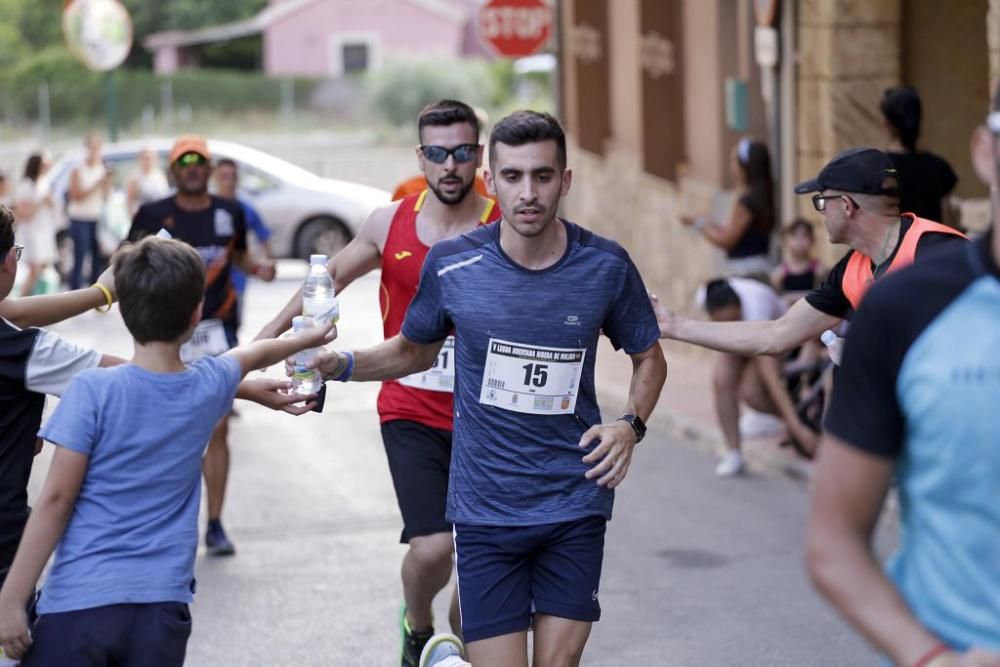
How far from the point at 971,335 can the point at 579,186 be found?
18.0 metres

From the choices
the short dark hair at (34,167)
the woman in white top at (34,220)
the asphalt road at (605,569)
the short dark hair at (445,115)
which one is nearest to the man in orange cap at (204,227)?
the asphalt road at (605,569)

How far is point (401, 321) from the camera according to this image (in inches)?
243

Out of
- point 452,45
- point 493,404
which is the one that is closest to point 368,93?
point 452,45

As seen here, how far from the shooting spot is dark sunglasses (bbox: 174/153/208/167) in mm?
8875

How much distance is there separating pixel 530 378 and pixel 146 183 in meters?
17.6

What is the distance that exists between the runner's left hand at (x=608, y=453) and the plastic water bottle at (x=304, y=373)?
2.47 ft

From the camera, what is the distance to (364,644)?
709 centimetres

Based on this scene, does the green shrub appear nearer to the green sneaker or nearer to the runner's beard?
the runner's beard

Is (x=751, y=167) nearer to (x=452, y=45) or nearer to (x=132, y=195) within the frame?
(x=132, y=195)

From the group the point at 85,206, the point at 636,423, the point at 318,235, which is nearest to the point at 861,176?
the point at 636,423

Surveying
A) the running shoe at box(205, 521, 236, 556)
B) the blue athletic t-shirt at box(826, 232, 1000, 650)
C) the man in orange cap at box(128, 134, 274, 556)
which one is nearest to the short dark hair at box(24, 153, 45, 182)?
the man in orange cap at box(128, 134, 274, 556)

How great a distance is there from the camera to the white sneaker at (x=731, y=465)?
1058 centimetres

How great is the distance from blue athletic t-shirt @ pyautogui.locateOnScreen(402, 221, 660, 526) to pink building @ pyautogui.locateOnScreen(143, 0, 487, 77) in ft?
237

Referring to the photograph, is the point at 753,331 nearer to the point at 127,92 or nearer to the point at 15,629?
the point at 15,629
